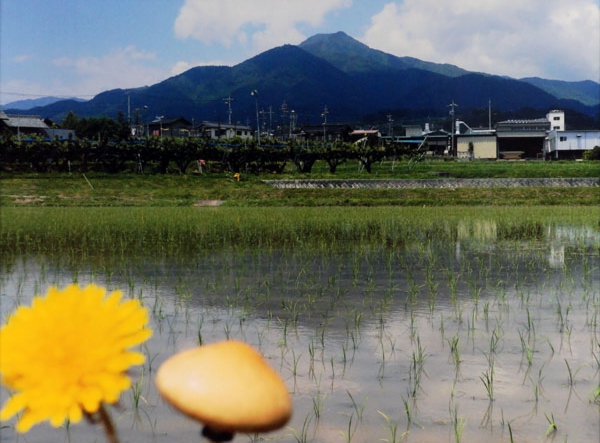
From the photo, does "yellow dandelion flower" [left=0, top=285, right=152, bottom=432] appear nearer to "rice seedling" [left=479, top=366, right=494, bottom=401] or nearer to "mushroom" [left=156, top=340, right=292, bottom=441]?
"mushroom" [left=156, top=340, right=292, bottom=441]

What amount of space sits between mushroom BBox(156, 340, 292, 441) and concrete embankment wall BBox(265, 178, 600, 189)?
89.4 ft

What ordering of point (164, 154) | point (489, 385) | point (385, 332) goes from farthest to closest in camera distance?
point (164, 154) → point (385, 332) → point (489, 385)

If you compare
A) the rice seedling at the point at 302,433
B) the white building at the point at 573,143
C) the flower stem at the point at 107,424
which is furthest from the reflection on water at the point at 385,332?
the white building at the point at 573,143

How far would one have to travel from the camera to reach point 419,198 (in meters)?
25.0

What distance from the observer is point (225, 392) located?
1.23 ft

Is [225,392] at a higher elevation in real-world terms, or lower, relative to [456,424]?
higher

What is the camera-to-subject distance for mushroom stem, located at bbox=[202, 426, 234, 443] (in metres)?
0.39

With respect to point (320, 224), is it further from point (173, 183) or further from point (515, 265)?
point (173, 183)

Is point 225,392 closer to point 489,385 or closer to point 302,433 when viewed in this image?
point 302,433

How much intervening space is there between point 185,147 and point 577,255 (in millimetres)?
26768

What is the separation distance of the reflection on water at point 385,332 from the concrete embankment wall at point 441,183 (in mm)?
17333

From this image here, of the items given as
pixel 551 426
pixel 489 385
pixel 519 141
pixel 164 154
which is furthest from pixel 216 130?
pixel 551 426

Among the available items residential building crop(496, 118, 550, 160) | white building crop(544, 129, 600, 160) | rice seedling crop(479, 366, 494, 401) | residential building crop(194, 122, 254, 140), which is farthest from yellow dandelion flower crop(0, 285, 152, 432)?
residential building crop(194, 122, 254, 140)

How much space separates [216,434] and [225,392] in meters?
0.03
